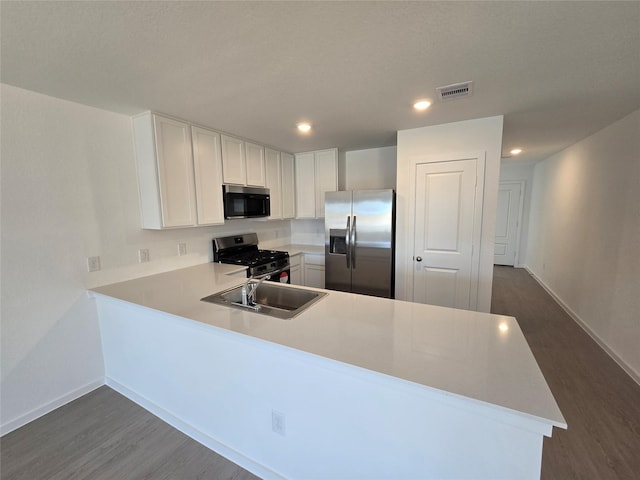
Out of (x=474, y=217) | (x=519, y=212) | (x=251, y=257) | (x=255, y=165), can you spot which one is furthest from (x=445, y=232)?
(x=519, y=212)

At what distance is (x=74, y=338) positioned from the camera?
7.11ft

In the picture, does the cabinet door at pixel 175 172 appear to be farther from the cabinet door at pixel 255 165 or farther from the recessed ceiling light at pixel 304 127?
the recessed ceiling light at pixel 304 127

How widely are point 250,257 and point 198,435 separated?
1895 mm

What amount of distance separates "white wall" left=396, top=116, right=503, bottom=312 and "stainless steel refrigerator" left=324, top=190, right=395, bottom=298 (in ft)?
0.41

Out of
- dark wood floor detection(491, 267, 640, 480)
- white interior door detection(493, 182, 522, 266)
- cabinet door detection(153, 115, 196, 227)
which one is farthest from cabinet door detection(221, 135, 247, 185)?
white interior door detection(493, 182, 522, 266)

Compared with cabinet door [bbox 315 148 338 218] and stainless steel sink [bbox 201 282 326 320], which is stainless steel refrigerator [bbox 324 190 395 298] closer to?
cabinet door [bbox 315 148 338 218]

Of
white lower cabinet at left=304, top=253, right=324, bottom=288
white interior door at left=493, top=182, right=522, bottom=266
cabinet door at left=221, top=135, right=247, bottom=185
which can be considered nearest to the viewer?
cabinet door at left=221, top=135, right=247, bottom=185

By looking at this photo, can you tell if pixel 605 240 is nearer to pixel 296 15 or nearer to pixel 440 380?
pixel 440 380

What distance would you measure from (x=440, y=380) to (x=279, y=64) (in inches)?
70.9

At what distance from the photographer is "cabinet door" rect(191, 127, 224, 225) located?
268 cm

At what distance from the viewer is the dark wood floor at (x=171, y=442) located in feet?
5.19

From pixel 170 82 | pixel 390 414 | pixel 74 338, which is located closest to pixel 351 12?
pixel 170 82

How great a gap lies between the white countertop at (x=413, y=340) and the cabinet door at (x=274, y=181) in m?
2.00

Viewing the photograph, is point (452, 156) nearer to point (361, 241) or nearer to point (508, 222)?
point (361, 241)
